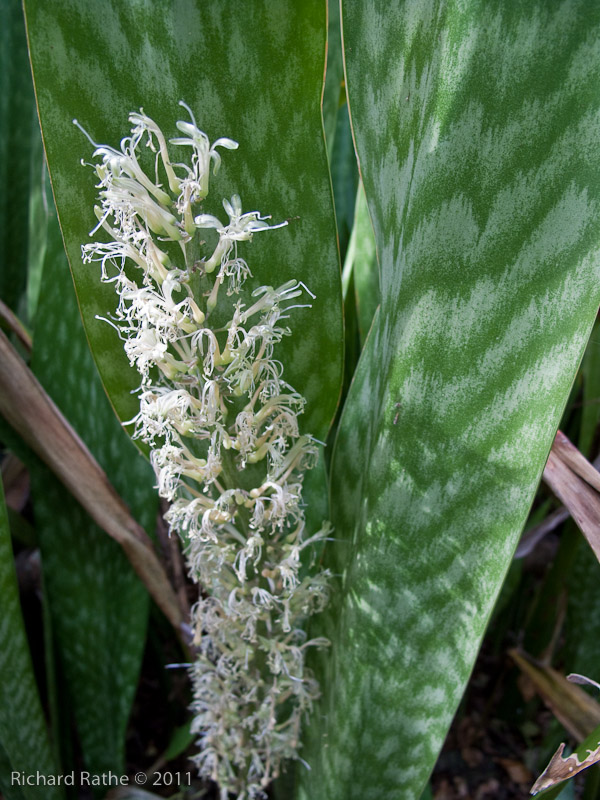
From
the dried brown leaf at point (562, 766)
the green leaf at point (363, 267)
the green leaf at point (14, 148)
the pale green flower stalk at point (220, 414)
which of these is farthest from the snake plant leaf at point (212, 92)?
the green leaf at point (14, 148)

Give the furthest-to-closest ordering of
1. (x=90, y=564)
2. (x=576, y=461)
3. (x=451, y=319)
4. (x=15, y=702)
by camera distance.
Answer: (x=90, y=564) → (x=15, y=702) → (x=576, y=461) → (x=451, y=319)

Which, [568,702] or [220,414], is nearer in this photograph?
[220,414]

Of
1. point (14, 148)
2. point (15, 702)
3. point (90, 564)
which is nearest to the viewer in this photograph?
point (15, 702)

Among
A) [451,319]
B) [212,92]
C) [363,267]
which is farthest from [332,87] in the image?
[451,319]

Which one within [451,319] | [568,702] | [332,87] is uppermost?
[332,87]

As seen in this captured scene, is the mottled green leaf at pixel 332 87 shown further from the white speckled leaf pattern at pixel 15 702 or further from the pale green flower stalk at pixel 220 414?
the white speckled leaf pattern at pixel 15 702

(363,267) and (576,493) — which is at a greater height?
(363,267)

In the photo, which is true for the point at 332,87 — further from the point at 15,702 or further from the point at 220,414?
the point at 15,702
